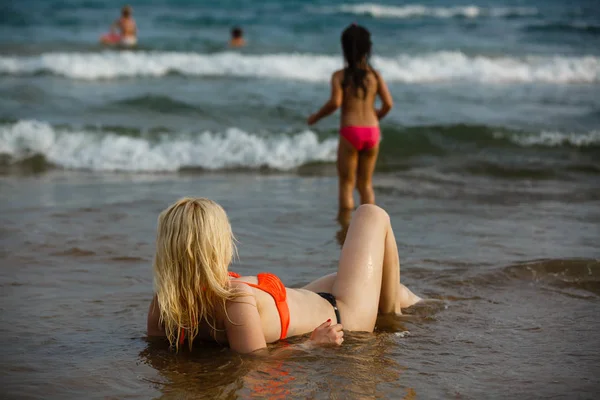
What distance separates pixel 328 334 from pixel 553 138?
8.93 m

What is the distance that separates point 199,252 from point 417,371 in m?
1.31

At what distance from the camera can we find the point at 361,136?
25.4ft

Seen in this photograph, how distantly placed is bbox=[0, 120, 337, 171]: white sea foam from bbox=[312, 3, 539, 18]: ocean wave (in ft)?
67.2

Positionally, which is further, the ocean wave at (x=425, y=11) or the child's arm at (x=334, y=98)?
the ocean wave at (x=425, y=11)

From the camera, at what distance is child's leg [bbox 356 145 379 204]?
7.89 metres

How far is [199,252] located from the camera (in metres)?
3.64

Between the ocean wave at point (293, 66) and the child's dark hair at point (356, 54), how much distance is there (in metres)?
10.2

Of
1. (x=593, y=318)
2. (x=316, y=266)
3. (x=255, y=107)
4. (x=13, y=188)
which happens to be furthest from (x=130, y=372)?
(x=255, y=107)

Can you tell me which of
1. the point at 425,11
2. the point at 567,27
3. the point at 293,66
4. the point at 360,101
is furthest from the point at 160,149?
the point at 425,11

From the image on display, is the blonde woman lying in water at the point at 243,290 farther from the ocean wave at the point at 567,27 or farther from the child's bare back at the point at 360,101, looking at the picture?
the ocean wave at the point at 567,27

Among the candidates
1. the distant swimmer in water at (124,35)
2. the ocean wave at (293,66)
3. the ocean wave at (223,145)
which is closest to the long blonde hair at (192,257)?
the ocean wave at (223,145)

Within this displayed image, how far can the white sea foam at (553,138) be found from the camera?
1174 cm

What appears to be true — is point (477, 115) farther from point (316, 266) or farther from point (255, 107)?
point (316, 266)

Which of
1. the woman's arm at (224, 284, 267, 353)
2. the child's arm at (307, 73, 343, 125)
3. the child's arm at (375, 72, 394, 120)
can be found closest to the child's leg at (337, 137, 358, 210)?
the child's arm at (307, 73, 343, 125)
